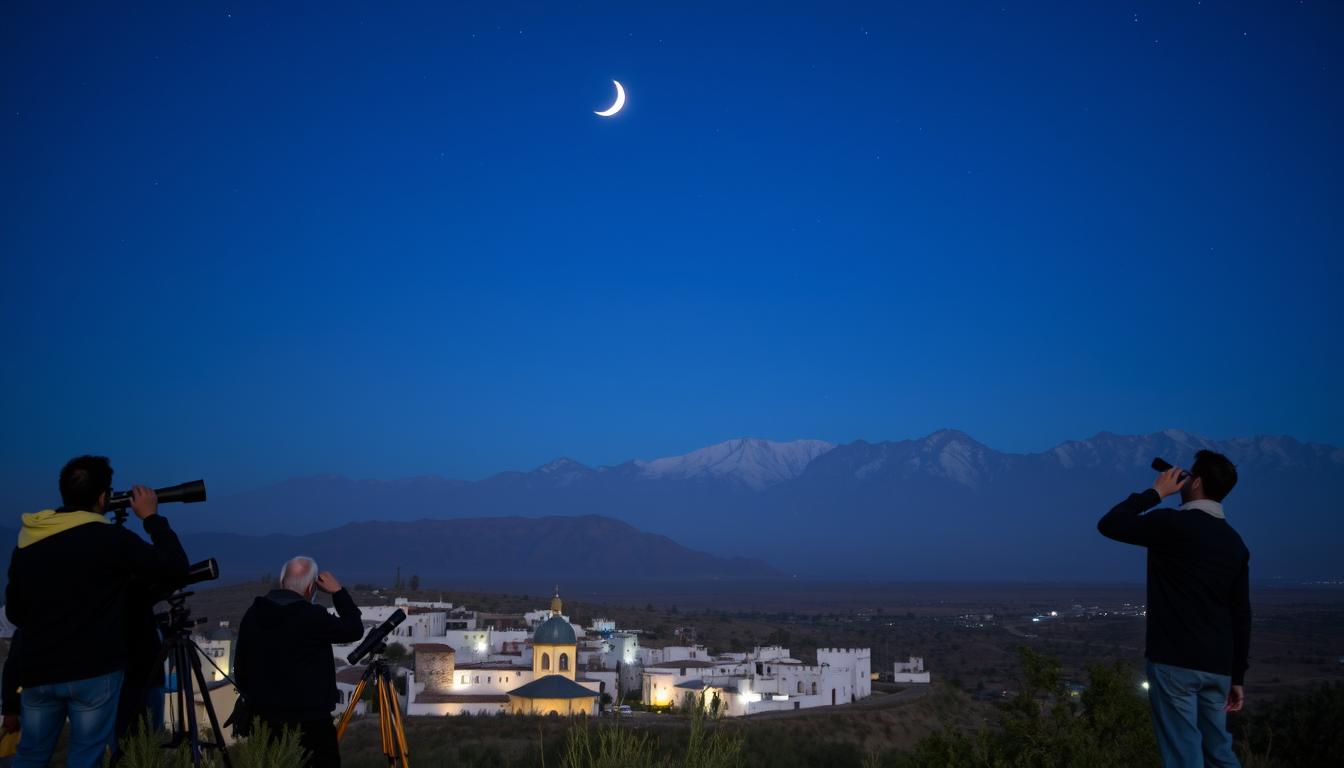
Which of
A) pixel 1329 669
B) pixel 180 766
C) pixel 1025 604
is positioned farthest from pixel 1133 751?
pixel 1025 604

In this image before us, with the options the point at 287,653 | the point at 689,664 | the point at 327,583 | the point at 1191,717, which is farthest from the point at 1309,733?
the point at 689,664

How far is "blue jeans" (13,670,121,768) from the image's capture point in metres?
4.14

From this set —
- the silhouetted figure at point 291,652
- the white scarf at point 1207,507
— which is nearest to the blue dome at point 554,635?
the silhouetted figure at point 291,652

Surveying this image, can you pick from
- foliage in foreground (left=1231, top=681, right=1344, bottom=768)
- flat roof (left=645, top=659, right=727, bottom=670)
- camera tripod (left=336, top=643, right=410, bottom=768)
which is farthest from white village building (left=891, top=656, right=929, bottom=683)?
camera tripod (left=336, top=643, right=410, bottom=768)

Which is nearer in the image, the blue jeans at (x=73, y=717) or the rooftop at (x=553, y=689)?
the blue jeans at (x=73, y=717)

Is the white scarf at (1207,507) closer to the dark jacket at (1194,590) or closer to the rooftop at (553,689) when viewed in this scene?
the dark jacket at (1194,590)

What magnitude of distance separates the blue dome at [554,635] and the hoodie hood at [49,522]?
3303 centimetres

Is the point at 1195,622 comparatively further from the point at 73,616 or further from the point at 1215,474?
the point at 73,616

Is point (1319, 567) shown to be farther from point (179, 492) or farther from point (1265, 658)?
point (179, 492)

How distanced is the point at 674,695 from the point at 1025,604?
90.4m

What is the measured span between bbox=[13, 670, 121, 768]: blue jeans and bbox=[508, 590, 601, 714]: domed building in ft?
78.8

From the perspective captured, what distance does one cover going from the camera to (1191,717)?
4.32 metres

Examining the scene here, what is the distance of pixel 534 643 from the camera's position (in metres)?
36.5

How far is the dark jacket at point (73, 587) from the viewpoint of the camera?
13.5ft
